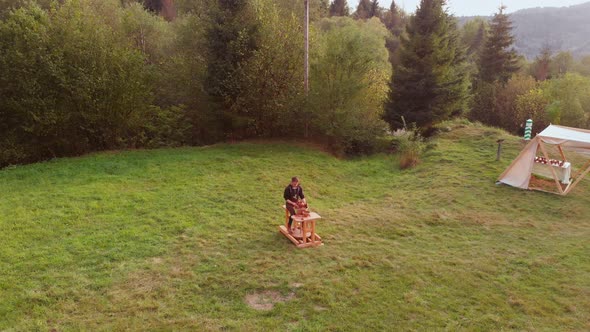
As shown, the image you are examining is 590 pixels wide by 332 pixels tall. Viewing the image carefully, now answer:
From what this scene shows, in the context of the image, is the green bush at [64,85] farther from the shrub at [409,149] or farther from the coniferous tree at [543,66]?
the coniferous tree at [543,66]

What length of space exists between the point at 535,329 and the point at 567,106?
3100cm

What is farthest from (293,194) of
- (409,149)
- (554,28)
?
(554,28)

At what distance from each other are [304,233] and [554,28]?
212169mm

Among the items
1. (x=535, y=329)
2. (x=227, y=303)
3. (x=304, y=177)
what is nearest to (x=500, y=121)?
(x=304, y=177)

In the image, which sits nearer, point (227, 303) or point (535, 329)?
point (535, 329)

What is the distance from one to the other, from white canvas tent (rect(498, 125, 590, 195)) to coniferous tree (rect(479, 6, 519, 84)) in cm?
2535

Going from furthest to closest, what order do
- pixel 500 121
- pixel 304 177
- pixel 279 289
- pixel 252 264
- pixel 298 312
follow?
1. pixel 500 121
2. pixel 304 177
3. pixel 252 264
4. pixel 279 289
5. pixel 298 312

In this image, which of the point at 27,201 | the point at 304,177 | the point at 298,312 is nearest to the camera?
the point at 298,312

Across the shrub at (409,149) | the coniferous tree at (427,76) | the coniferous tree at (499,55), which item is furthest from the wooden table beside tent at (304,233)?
the coniferous tree at (499,55)

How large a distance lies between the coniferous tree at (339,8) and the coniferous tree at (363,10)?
413cm

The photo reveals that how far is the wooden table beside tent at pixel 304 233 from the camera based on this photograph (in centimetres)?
901

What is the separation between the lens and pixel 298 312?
261 inches

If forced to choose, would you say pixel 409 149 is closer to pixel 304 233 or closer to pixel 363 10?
pixel 304 233

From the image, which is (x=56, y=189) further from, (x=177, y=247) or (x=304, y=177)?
(x=304, y=177)
